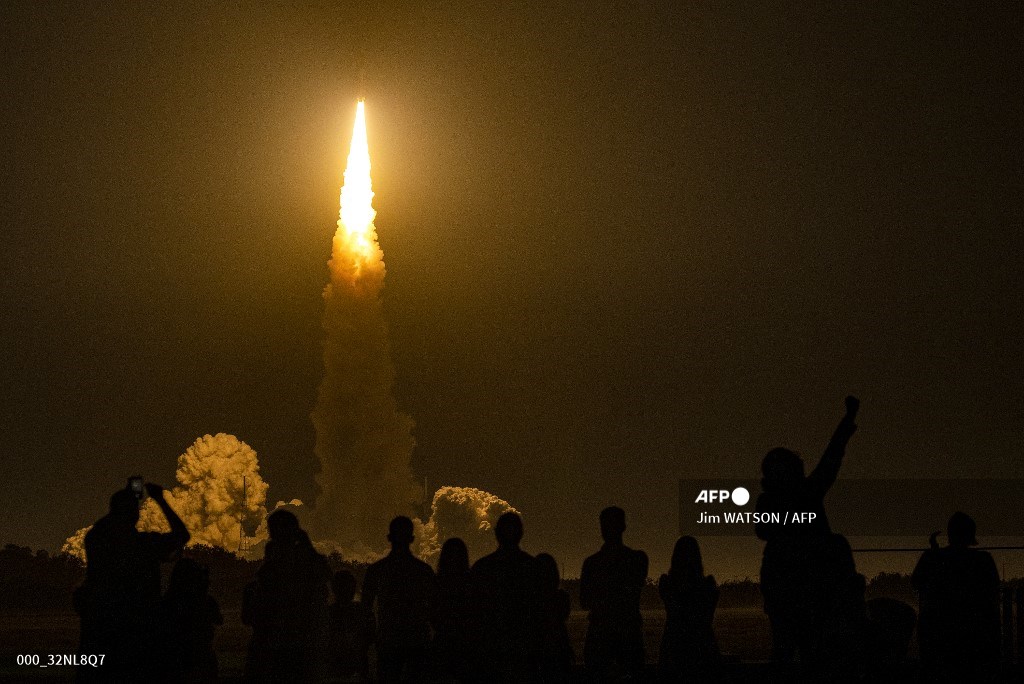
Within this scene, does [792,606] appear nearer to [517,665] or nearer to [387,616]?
[517,665]

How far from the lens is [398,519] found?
14.5 m

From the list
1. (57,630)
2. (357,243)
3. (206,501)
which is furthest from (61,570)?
(57,630)

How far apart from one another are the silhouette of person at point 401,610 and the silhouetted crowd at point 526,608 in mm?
15

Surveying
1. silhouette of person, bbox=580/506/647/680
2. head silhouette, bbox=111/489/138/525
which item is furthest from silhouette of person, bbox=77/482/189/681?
silhouette of person, bbox=580/506/647/680

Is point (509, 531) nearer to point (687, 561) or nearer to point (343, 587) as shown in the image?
point (687, 561)

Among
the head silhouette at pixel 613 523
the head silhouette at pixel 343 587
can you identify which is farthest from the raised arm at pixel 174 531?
the head silhouette at pixel 613 523

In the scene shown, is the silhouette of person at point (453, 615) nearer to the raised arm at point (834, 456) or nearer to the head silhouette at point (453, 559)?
the head silhouette at point (453, 559)

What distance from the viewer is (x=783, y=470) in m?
11.6

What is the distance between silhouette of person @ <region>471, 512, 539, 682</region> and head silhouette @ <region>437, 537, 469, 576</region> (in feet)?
4.07

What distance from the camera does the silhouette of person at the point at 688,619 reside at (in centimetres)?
1595

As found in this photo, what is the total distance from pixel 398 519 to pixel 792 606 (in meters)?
4.20

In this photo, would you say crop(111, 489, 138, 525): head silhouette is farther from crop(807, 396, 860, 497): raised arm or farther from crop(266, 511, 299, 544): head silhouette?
crop(807, 396, 860, 497): raised arm

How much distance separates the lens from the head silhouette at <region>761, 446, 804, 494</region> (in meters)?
11.5

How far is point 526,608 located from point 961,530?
3737 millimetres
